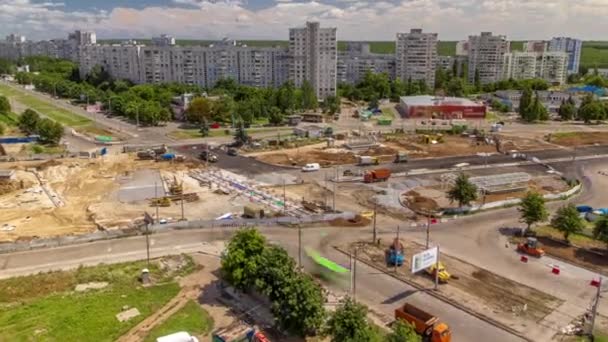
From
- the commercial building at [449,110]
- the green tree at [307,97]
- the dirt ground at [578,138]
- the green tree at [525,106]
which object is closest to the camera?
the dirt ground at [578,138]

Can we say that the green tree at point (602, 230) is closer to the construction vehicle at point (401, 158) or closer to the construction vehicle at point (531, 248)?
the construction vehicle at point (531, 248)

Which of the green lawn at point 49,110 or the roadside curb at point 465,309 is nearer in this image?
the roadside curb at point 465,309

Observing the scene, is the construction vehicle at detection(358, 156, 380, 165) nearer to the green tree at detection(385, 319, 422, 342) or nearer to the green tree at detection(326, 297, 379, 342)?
the green tree at detection(326, 297, 379, 342)

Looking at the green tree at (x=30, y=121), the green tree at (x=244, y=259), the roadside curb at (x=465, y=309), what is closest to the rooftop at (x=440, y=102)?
the green tree at (x=30, y=121)

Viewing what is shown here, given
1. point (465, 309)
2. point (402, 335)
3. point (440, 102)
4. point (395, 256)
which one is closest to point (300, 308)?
point (402, 335)

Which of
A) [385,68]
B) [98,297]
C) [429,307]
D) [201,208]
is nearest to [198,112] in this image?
[201,208]
